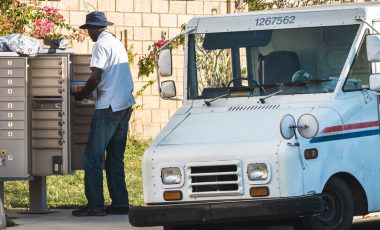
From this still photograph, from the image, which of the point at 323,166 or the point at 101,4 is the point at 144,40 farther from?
the point at 323,166

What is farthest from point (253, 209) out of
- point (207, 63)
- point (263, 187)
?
point (207, 63)

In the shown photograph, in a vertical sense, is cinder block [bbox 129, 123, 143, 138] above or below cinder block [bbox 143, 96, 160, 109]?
below

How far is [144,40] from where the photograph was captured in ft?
65.9

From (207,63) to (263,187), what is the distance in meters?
2.02

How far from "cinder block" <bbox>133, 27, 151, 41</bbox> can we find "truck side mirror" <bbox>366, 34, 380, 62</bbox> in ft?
28.9

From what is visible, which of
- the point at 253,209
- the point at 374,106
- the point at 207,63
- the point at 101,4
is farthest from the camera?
the point at 101,4

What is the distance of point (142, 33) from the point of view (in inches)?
788

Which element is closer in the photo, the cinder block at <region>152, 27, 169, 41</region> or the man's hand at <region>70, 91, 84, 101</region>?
the man's hand at <region>70, 91, 84, 101</region>

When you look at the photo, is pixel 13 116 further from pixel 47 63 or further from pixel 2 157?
pixel 47 63

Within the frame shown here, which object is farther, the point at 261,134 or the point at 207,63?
the point at 207,63

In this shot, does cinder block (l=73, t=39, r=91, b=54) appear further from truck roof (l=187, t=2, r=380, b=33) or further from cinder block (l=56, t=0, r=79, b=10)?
truck roof (l=187, t=2, r=380, b=33)

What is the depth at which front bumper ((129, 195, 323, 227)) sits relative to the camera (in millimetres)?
10734

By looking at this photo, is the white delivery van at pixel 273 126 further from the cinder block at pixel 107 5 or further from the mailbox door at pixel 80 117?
the cinder block at pixel 107 5

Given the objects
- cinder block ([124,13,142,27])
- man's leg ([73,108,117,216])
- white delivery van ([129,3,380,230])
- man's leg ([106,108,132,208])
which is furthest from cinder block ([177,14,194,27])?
white delivery van ([129,3,380,230])
